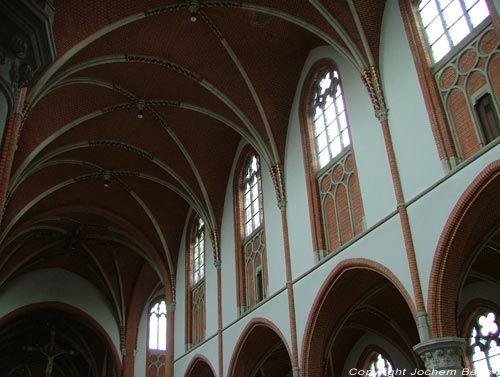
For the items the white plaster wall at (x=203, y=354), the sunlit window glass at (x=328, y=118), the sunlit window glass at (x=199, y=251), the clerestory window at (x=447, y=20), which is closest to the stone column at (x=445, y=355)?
the clerestory window at (x=447, y=20)

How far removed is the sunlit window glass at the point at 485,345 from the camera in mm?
14055

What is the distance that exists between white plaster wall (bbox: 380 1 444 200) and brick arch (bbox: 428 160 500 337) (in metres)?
1.01

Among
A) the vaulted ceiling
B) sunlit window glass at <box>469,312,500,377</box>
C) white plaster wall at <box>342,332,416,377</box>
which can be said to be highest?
the vaulted ceiling

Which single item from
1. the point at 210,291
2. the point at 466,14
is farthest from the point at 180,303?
the point at 466,14

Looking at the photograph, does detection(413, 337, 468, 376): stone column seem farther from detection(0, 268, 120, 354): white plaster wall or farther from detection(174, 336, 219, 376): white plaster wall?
detection(0, 268, 120, 354): white plaster wall

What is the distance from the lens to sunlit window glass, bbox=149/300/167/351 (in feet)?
94.8

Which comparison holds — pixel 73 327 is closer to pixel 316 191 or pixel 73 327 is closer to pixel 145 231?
pixel 145 231

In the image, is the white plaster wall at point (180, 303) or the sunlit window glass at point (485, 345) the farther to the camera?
the white plaster wall at point (180, 303)

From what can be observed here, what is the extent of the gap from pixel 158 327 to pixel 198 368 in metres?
9.13

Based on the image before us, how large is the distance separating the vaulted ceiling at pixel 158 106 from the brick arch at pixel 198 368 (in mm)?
4152

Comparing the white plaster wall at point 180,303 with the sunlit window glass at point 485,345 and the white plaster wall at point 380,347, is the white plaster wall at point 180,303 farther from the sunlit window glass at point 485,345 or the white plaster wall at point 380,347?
the sunlit window glass at point 485,345

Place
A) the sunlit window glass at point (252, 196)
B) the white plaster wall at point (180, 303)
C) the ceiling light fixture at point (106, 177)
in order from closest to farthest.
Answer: the sunlit window glass at point (252, 196)
the ceiling light fixture at point (106, 177)
the white plaster wall at point (180, 303)

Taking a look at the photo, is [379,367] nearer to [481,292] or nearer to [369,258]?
[481,292]

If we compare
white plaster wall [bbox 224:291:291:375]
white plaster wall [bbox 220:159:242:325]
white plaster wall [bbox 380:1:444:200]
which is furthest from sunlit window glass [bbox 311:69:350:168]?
white plaster wall [bbox 220:159:242:325]
